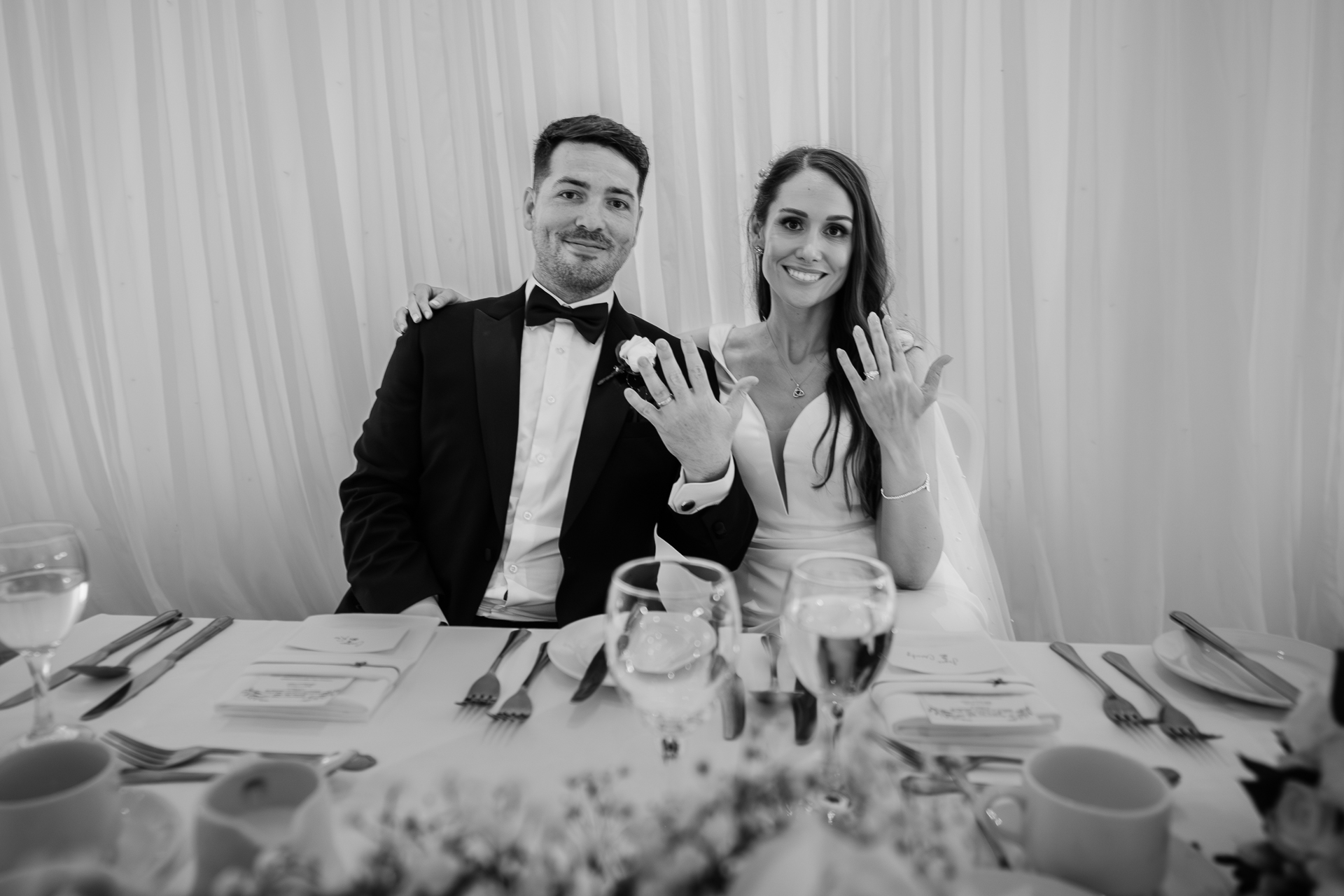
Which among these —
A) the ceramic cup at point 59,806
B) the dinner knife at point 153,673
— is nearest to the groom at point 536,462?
the dinner knife at point 153,673

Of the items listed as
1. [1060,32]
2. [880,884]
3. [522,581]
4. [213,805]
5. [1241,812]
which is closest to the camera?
[880,884]

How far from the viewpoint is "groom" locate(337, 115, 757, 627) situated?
168 cm

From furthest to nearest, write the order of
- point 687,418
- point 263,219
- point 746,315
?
point 263,219
point 746,315
point 687,418

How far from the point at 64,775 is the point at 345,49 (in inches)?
93.2

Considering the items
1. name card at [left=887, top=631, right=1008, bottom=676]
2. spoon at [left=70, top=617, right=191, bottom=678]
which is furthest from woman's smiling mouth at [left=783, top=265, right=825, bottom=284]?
spoon at [left=70, top=617, right=191, bottom=678]

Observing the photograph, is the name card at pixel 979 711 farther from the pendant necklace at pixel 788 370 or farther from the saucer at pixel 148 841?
the pendant necklace at pixel 788 370

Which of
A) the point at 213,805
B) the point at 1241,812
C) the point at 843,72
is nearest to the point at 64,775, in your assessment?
the point at 213,805

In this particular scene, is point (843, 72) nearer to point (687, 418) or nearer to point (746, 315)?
point (746, 315)

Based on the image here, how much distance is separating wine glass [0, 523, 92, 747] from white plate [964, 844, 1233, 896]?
0.92 meters

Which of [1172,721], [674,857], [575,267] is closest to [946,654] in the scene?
[1172,721]

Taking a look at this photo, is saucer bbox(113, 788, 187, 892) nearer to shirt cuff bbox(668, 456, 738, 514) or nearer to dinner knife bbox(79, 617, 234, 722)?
dinner knife bbox(79, 617, 234, 722)

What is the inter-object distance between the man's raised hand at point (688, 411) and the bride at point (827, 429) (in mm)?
361

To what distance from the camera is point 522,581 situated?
177 cm

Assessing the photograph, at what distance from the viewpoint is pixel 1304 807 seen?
571 mm
